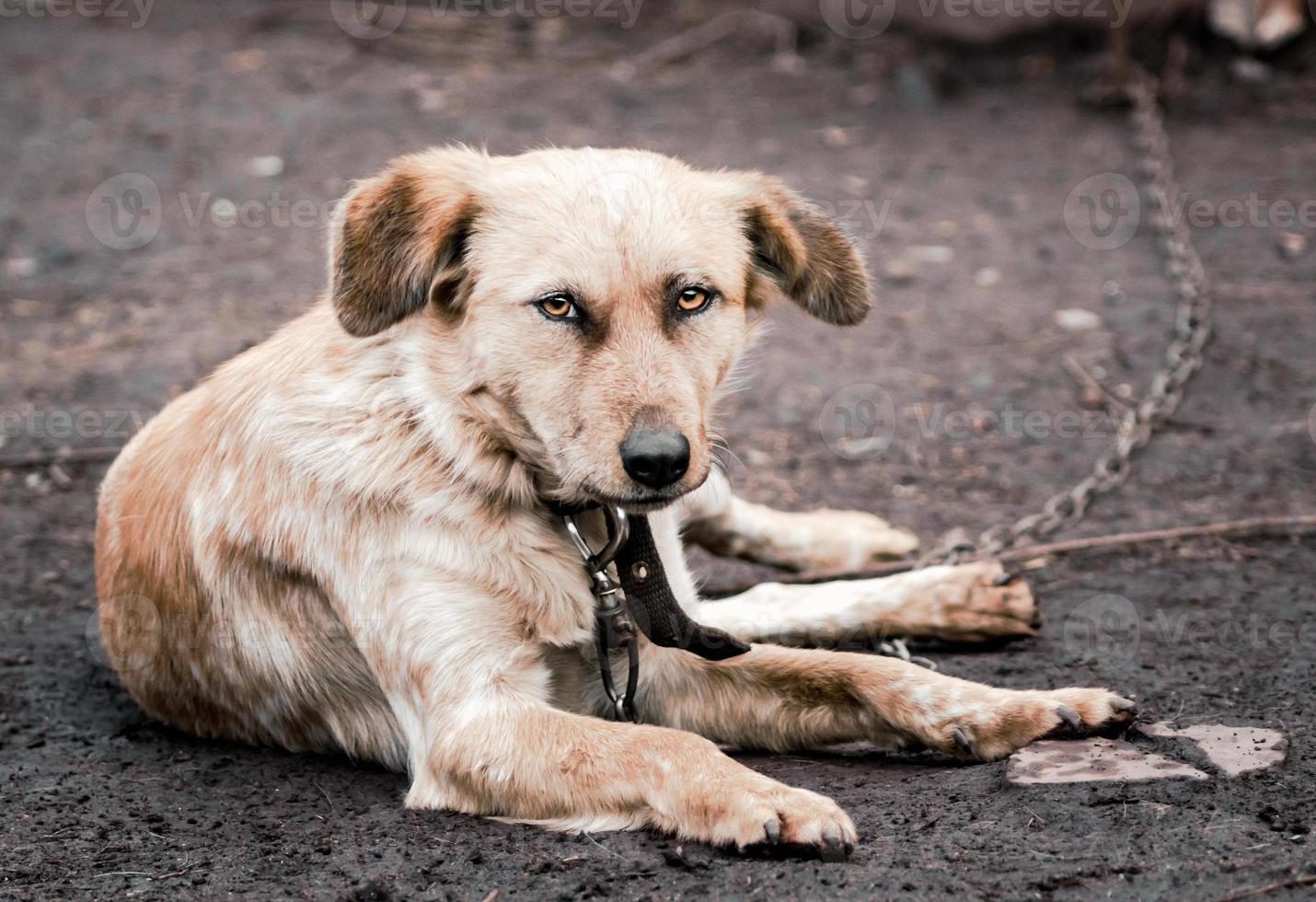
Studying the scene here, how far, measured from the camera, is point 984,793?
3.05 meters

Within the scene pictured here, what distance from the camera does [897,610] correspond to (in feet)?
13.5

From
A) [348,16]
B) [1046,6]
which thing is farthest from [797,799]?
[348,16]

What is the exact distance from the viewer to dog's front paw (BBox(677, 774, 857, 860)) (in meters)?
2.78

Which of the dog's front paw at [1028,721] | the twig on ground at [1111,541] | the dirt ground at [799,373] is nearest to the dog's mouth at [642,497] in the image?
the dirt ground at [799,373]

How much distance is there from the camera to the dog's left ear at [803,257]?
12.0ft

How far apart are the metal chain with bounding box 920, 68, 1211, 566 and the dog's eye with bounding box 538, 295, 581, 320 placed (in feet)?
5.84

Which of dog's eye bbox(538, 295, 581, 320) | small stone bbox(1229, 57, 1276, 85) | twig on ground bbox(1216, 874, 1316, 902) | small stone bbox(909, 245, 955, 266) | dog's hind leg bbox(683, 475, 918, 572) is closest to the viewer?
twig on ground bbox(1216, 874, 1316, 902)

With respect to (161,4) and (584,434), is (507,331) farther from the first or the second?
(161,4)

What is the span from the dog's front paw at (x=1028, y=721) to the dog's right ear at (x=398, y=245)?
1609mm

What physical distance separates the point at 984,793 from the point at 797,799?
478 millimetres

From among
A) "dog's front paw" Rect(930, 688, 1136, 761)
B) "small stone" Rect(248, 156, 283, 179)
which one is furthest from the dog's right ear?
"small stone" Rect(248, 156, 283, 179)

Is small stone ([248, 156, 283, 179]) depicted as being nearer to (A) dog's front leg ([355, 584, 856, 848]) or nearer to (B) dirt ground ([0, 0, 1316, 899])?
(B) dirt ground ([0, 0, 1316, 899])

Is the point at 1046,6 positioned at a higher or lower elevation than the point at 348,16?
higher

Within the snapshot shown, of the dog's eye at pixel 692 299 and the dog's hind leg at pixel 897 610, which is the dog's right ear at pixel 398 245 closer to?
the dog's eye at pixel 692 299
